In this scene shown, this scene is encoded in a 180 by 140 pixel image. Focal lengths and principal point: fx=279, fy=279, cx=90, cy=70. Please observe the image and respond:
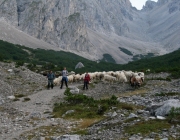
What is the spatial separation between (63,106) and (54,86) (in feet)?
50.3

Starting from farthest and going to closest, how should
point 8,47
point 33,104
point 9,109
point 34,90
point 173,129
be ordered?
point 8,47, point 34,90, point 33,104, point 9,109, point 173,129

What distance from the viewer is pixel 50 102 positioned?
27594mm

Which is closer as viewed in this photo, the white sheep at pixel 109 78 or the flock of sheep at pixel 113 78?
the flock of sheep at pixel 113 78

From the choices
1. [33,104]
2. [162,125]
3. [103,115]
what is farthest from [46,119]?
[162,125]

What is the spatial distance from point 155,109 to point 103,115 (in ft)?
14.1

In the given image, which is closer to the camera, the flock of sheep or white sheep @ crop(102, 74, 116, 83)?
the flock of sheep

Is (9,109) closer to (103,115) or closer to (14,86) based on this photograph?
(103,115)

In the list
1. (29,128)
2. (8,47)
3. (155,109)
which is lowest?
(29,128)

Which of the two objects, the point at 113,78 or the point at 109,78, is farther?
the point at 109,78

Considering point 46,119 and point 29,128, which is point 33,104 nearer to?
point 46,119

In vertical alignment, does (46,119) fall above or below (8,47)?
below

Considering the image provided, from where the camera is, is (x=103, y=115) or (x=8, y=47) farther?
(x=8, y=47)

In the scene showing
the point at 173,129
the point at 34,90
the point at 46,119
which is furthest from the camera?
→ the point at 34,90

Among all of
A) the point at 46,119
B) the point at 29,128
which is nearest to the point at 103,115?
the point at 46,119
